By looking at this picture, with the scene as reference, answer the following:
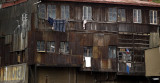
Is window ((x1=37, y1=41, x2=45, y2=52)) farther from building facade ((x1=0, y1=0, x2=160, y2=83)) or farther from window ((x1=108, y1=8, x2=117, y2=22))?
window ((x1=108, y1=8, x2=117, y2=22))

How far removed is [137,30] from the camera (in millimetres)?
39969

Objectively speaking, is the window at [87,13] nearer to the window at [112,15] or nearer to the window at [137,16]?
the window at [112,15]

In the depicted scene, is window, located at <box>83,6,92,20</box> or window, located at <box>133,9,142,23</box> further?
window, located at <box>133,9,142,23</box>

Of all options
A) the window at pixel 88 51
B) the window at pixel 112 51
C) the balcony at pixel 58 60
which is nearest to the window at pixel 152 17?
the window at pixel 112 51

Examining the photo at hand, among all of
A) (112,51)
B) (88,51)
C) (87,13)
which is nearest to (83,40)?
(88,51)

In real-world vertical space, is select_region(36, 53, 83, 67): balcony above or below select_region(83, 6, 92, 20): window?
below

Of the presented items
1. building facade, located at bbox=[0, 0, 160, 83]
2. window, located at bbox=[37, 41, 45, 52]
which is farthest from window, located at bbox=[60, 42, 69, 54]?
window, located at bbox=[37, 41, 45, 52]

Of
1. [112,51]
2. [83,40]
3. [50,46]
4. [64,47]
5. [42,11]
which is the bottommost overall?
[112,51]

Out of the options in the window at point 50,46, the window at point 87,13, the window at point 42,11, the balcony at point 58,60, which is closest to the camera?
the balcony at point 58,60

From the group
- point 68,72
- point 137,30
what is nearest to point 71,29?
point 68,72

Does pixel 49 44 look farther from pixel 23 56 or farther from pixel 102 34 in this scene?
pixel 102 34

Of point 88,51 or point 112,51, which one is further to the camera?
point 112,51

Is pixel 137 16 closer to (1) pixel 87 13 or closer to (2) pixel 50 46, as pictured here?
(1) pixel 87 13

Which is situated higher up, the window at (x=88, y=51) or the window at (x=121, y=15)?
the window at (x=121, y=15)
